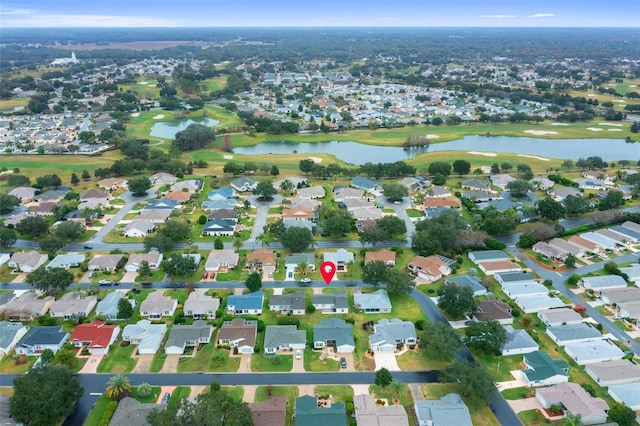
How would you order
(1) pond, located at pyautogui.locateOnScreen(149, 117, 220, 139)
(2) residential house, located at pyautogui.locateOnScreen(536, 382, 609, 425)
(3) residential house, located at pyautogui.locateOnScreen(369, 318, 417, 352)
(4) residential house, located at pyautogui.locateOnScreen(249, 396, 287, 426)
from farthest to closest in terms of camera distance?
(1) pond, located at pyautogui.locateOnScreen(149, 117, 220, 139) < (3) residential house, located at pyautogui.locateOnScreen(369, 318, 417, 352) < (2) residential house, located at pyautogui.locateOnScreen(536, 382, 609, 425) < (4) residential house, located at pyautogui.locateOnScreen(249, 396, 287, 426)

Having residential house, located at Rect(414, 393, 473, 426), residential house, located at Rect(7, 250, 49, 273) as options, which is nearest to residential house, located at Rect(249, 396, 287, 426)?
residential house, located at Rect(414, 393, 473, 426)

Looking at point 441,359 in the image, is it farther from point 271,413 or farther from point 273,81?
point 273,81

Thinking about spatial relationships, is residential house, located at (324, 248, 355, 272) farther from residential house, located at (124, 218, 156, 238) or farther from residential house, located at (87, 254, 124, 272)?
residential house, located at (124, 218, 156, 238)

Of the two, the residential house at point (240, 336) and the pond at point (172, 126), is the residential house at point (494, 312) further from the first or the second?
the pond at point (172, 126)

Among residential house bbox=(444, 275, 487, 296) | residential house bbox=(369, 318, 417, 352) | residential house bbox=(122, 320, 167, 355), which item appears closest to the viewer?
residential house bbox=(122, 320, 167, 355)

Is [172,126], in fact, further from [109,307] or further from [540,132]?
[540,132]

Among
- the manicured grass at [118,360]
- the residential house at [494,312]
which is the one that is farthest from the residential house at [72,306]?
the residential house at [494,312]
